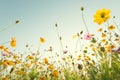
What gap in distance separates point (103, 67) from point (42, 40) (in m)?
2.29

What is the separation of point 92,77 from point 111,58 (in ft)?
1.02

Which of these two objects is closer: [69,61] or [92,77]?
[92,77]

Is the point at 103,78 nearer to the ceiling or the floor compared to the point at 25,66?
nearer to the floor

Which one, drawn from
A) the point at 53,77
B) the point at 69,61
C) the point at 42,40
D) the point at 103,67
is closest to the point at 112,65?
the point at 103,67

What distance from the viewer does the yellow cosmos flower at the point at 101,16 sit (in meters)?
2.76

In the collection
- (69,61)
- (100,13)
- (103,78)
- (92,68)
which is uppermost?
(69,61)

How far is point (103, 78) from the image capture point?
219cm

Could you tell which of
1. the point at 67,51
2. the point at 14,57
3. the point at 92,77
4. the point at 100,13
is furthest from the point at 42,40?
the point at 92,77

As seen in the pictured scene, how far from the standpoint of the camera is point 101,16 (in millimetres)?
2820

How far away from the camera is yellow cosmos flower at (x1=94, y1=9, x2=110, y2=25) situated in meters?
2.76

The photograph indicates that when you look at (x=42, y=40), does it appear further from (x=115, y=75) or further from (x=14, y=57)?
→ (x=115, y=75)

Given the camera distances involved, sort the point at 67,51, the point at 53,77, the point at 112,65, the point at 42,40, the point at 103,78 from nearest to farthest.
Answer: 1. the point at 103,78
2. the point at 112,65
3. the point at 53,77
4. the point at 42,40
5. the point at 67,51

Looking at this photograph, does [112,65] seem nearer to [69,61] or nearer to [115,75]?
[115,75]

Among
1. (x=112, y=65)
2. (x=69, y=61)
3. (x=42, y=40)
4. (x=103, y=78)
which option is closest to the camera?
(x=103, y=78)
